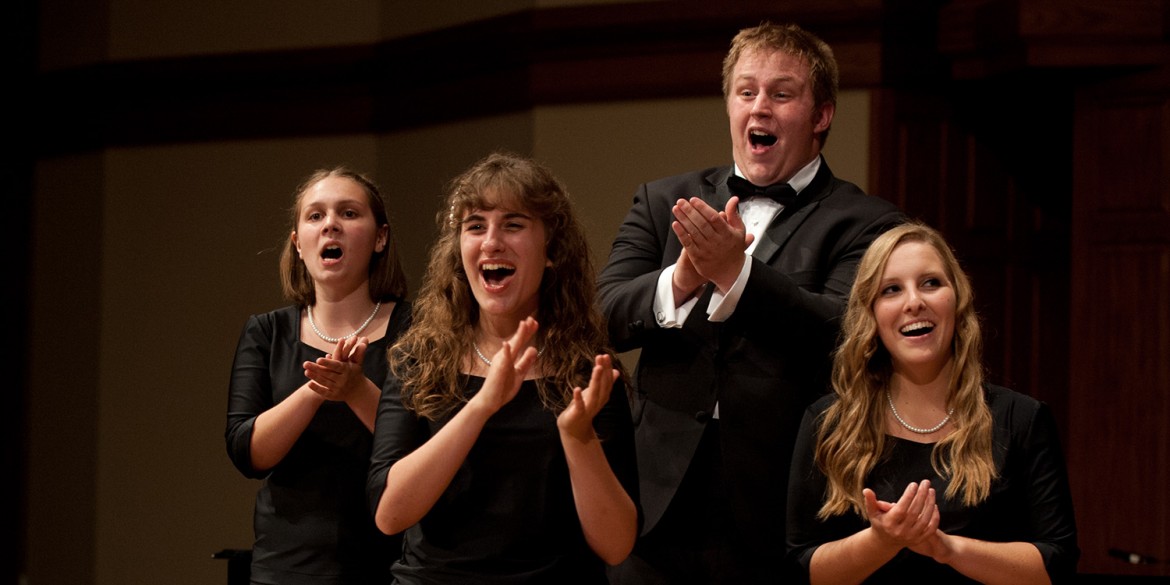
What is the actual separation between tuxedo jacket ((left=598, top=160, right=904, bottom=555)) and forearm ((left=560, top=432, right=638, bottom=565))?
0.31 metres

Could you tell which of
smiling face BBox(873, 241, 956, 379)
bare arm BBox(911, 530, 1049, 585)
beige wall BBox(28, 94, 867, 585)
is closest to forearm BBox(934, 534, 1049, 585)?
bare arm BBox(911, 530, 1049, 585)

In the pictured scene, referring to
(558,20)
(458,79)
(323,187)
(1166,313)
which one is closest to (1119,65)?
(1166,313)

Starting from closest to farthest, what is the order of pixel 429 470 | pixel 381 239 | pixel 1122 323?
pixel 429 470, pixel 381 239, pixel 1122 323

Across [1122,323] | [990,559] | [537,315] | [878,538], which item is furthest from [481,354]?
[1122,323]

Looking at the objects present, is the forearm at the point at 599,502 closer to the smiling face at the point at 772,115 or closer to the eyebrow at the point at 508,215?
the eyebrow at the point at 508,215

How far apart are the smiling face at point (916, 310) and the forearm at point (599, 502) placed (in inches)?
19.9

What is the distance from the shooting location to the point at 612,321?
2354 millimetres

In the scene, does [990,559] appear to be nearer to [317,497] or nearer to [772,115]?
[772,115]

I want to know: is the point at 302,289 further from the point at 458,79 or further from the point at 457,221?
the point at 458,79

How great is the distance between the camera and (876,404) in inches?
82.8

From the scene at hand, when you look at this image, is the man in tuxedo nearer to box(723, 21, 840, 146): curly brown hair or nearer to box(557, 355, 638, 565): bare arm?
box(723, 21, 840, 146): curly brown hair

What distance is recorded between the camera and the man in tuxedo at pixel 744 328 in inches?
87.7

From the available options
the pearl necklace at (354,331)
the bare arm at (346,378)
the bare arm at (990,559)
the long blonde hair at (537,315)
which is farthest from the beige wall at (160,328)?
the bare arm at (990,559)

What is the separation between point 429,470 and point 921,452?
2.47 ft
